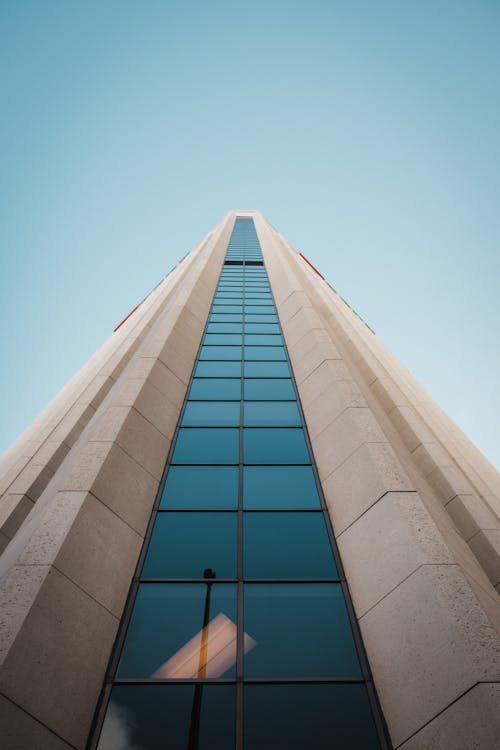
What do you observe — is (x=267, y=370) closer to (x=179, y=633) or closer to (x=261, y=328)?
(x=261, y=328)

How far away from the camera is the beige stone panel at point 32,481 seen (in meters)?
12.8

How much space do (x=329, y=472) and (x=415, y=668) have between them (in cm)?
437

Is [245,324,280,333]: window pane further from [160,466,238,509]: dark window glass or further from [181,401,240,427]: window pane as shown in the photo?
[160,466,238,509]: dark window glass

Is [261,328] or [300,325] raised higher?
[300,325]

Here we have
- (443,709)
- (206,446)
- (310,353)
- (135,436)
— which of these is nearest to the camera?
(443,709)

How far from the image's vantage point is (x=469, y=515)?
37.3 feet

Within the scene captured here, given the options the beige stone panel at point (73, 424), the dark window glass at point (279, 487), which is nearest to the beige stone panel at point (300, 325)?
the dark window glass at point (279, 487)

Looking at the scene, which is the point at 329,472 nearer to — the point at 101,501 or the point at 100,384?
the point at 101,501

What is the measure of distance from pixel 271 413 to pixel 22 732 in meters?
8.84

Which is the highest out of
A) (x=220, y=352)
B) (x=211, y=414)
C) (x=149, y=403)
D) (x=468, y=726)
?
(x=220, y=352)

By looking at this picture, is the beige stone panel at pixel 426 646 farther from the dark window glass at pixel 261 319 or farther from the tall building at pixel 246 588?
the dark window glass at pixel 261 319

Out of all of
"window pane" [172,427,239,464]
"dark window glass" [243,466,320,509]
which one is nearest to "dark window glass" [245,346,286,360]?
"window pane" [172,427,239,464]

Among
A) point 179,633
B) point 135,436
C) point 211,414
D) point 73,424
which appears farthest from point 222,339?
point 179,633

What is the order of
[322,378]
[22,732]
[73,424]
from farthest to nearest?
[73,424] < [322,378] < [22,732]
